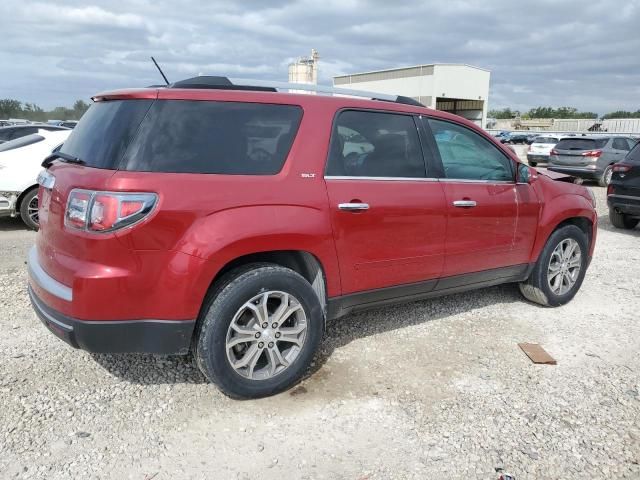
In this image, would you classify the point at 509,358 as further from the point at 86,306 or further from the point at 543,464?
the point at 86,306

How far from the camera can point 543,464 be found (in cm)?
269

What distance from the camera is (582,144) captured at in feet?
53.4

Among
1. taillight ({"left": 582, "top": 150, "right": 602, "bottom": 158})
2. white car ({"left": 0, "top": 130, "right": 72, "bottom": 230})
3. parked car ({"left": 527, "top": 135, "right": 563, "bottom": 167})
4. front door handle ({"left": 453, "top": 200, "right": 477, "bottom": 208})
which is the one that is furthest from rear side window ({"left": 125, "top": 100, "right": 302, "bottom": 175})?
parked car ({"left": 527, "top": 135, "right": 563, "bottom": 167})

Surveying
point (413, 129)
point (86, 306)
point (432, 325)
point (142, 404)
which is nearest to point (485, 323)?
point (432, 325)

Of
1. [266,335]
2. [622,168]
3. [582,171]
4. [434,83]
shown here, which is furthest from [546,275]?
[434,83]

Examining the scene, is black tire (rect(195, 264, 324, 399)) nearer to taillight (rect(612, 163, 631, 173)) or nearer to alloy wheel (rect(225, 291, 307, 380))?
alloy wheel (rect(225, 291, 307, 380))

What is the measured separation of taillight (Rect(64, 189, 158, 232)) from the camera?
2.67m

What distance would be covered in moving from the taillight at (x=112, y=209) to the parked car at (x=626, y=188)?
823 centimetres

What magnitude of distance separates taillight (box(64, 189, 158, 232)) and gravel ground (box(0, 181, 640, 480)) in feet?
3.70

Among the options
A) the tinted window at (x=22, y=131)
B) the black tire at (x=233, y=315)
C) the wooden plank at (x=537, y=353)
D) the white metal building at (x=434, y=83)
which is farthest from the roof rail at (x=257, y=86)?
the white metal building at (x=434, y=83)

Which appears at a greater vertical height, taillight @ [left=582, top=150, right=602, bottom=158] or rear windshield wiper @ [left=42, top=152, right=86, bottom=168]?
rear windshield wiper @ [left=42, top=152, right=86, bottom=168]

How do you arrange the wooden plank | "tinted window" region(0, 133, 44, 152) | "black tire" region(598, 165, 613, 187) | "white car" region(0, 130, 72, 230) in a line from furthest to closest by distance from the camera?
"black tire" region(598, 165, 613, 187) < "tinted window" region(0, 133, 44, 152) < "white car" region(0, 130, 72, 230) < the wooden plank

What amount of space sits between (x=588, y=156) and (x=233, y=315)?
15.6 meters

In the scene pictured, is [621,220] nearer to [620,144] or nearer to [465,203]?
[465,203]
